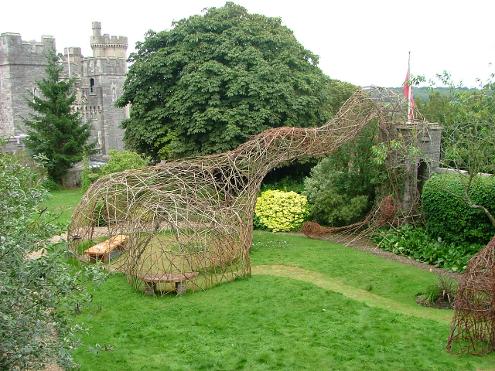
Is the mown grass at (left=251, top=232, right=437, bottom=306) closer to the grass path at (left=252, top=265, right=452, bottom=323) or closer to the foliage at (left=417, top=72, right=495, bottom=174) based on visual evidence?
the grass path at (left=252, top=265, right=452, bottom=323)

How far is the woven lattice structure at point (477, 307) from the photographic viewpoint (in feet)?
30.6

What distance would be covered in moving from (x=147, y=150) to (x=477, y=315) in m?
18.3

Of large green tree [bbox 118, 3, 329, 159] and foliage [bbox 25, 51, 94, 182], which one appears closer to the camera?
large green tree [bbox 118, 3, 329, 159]

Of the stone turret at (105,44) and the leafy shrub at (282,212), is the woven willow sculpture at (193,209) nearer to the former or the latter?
the leafy shrub at (282,212)

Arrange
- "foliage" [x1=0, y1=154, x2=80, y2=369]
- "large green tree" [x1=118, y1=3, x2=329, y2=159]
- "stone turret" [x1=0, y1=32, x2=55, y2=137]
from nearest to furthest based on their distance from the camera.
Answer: "foliage" [x1=0, y1=154, x2=80, y2=369] → "large green tree" [x1=118, y1=3, x2=329, y2=159] → "stone turret" [x1=0, y1=32, x2=55, y2=137]

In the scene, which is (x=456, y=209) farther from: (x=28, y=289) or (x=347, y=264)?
(x=28, y=289)

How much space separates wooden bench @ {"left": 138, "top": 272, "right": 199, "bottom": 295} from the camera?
501 inches

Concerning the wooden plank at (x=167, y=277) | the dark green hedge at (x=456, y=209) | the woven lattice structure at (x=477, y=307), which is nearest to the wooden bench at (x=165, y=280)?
the wooden plank at (x=167, y=277)

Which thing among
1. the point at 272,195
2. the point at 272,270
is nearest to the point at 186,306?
the point at 272,270

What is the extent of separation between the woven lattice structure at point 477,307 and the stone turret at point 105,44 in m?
49.7

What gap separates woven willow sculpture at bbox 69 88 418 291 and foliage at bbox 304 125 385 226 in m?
1.25

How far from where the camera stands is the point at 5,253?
5.74 m

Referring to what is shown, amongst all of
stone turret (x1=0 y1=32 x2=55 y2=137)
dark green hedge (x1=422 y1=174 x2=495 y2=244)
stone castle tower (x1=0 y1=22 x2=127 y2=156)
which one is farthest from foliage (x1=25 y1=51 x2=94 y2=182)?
dark green hedge (x1=422 y1=174 x2=495 y2=244)

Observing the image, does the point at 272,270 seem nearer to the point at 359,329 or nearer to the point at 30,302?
the point at 359,329
